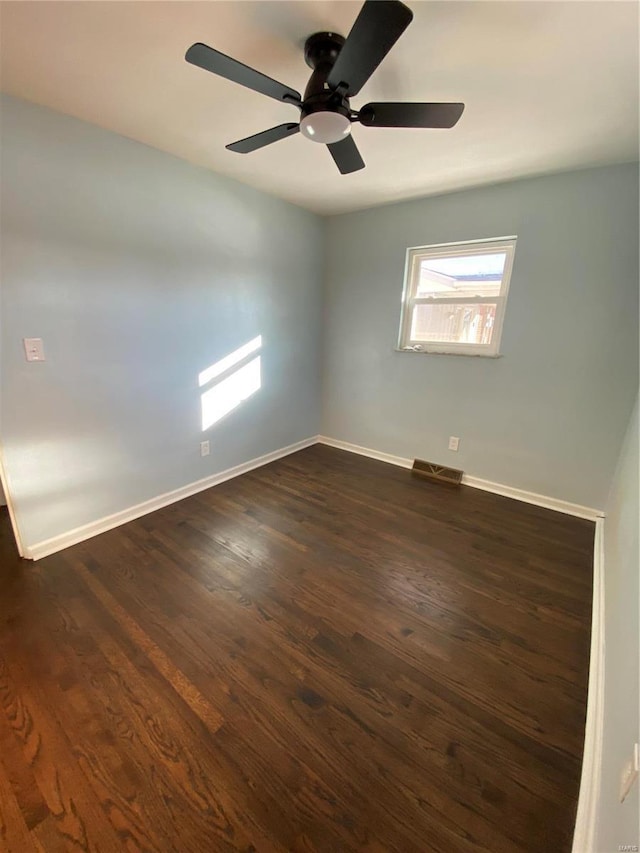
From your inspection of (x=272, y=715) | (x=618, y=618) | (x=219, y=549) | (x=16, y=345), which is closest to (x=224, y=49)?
(x=16, y=345)

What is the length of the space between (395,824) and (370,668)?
489mm

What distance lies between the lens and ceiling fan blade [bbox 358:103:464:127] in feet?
4.40

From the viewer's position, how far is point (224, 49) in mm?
1438

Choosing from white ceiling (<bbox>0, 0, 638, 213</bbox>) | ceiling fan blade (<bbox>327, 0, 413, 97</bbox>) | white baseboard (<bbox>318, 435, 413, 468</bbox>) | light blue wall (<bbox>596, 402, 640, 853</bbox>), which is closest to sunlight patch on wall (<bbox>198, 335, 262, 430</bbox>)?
white baseboard (<bbox>318, 435, 413, 468</bbox>)

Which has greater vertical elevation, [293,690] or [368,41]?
[368,41]

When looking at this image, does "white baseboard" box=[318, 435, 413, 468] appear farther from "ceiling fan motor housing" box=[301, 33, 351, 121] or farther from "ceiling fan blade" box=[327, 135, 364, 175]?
"ceiling fan motor housing" box=[301, 33, 351, 121]

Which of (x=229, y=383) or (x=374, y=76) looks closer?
(x=374, y=76)

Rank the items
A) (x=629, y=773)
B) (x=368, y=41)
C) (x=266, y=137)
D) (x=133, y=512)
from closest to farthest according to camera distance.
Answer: (x=629, y=773)
(x=368, y=41)
(x=266, y=137)
(x=133, y=512)

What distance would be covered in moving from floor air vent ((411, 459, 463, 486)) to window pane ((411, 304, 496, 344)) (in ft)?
3.83

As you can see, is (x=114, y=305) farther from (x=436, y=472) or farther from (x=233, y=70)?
(x=436, y=472)

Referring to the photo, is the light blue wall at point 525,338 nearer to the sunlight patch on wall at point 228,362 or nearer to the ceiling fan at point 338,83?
the sunlight patch on wall at point 228,362

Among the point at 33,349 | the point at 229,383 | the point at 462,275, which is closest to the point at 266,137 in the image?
the point at 33,349

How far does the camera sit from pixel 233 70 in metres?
1.20

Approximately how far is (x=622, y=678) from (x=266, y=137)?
2.54m
